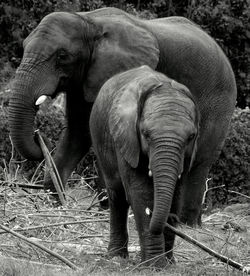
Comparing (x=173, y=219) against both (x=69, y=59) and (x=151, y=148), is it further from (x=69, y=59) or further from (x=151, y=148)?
(x=69, y=59)

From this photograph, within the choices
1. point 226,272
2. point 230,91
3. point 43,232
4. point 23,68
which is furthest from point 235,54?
point 226,272

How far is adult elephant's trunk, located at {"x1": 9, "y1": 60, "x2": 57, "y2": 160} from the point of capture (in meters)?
9.83

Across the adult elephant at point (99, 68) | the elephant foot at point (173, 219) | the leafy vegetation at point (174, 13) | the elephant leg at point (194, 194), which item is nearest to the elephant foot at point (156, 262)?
the elephant foot at point (173, 219)

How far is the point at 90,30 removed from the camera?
10.4 metres

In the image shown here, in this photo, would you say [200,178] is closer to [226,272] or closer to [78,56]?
[78,56]

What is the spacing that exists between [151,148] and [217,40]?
462 inches

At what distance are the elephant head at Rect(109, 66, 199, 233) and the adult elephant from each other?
8.58 feet

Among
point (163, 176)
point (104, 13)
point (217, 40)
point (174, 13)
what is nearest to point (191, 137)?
point (163, 176)

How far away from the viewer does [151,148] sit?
267 inches

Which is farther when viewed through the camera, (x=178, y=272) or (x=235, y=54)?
(x=235, y=54)

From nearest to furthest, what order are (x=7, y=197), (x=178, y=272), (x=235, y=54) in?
(x=178, y=272), (x=7, y=197), (x=235, y=54)

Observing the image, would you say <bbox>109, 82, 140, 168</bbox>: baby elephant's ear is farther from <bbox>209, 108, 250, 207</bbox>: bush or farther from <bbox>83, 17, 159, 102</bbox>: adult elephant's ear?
<bbox>209, 108, 250, 207</bbox>: bush

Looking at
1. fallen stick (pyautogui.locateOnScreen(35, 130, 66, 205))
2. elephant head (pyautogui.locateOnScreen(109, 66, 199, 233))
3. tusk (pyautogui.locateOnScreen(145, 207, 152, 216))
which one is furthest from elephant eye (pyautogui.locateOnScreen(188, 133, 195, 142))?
fallen stick (pyautogui.locateOnScreen(35, 130, 66, 205))

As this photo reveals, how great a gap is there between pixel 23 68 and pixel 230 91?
7.83 ft
